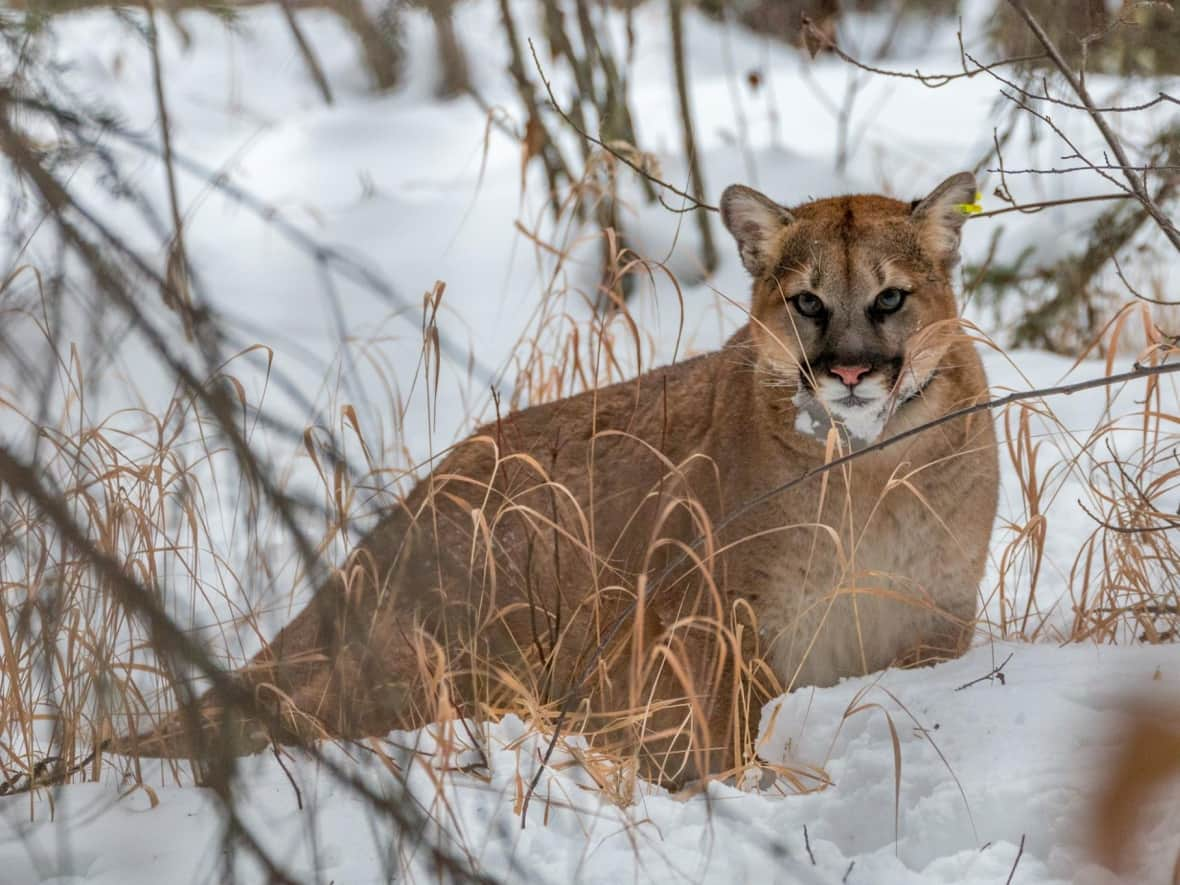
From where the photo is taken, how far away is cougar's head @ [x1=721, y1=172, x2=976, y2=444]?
3.62 meters

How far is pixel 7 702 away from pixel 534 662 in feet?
4.24

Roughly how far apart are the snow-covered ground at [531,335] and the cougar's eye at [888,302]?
22.4 inches

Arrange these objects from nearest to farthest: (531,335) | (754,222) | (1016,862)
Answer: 1. (1016,862)
2. (754,222)
3. (531,335)

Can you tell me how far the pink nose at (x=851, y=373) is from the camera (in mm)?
3561

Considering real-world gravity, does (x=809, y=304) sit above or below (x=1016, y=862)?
above

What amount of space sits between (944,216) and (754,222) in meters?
0.55

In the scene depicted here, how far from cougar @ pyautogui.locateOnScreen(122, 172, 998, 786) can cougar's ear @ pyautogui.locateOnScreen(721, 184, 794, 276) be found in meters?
0.02

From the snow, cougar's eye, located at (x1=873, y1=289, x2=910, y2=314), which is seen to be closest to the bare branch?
cougar's eye, located at (x1=873, y1=289, x2=910, y2=314)

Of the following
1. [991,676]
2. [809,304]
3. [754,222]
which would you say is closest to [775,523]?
Result: [809,304]

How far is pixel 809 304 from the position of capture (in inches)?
152

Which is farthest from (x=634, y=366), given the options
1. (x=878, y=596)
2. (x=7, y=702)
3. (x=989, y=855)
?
(x=989, y=855)

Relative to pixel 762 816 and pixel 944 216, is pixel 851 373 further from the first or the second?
pixel 762 816

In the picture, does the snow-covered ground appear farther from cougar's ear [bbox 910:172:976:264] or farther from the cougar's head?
cougar's ear [bbox 910:172:976:264]

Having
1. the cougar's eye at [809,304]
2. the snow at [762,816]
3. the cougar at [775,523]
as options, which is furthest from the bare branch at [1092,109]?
the snow at [762,816]
